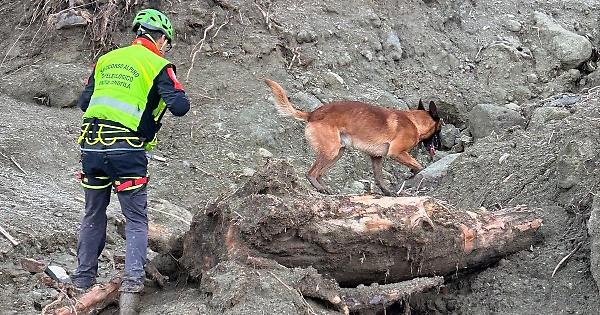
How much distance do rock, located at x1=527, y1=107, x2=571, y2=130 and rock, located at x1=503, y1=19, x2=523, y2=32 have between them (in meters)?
4.85

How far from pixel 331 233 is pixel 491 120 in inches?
259

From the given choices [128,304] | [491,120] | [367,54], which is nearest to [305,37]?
[367,54]

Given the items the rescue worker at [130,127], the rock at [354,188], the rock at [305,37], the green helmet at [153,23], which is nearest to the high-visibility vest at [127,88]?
the rescue worker at [130,127]

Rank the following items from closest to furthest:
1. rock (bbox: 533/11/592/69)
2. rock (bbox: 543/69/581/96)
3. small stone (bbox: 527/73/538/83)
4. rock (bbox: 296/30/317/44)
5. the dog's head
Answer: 1. the dog's head
2. rock (bbox: 296/30/317/44)
3. rock (bbox: 543/69/581/96)
4. small stone (bbox: 527/73/538/83)
5. rock (bbox: 533/11/592/69)

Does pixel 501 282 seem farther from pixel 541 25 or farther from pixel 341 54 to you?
pixel 541 25

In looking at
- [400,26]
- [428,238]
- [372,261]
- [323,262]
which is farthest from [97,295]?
[400,26]

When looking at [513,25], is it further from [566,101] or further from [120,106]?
[120,106]

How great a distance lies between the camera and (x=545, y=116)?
31.1 feet

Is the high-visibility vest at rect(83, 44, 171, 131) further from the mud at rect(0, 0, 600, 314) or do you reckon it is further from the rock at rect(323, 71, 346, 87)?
the rock at rect(323, 71, 346, 87)

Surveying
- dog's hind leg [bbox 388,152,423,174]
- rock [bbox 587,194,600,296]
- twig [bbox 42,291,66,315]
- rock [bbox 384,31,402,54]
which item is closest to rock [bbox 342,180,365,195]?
dog's hind leg [bbox 388,152,423,174]

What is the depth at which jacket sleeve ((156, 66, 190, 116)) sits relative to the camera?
501 centimetres

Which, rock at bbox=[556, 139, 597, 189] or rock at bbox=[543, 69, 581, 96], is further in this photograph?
rock at bbox=[543, 69, 581, 96]

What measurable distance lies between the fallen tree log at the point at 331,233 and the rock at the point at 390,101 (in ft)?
19.4

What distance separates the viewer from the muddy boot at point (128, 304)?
16.5ft
